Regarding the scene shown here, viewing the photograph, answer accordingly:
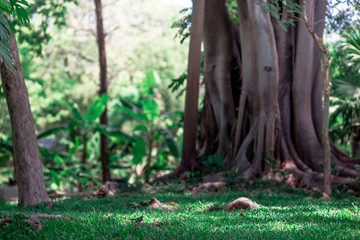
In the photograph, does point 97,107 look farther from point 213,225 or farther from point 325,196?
point 213,225

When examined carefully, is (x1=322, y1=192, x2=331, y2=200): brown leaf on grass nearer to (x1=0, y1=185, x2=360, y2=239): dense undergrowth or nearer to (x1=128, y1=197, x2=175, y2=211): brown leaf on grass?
(x1=0, y1=185, x2=360, y2=239): dense undergrowth

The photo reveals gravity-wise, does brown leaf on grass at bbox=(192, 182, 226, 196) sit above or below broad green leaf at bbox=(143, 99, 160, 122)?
below

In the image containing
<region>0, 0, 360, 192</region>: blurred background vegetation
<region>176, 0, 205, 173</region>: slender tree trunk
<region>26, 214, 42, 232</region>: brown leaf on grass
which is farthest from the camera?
<region>0, 0, 360, 192</region>: blurred background vegetation

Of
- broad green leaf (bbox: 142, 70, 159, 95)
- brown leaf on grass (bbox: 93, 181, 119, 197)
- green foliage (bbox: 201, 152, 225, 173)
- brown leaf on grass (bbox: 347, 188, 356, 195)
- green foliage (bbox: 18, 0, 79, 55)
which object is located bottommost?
brown leaf on grass (bbox: 93, 181, 119, 197)

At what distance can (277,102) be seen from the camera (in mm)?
11359

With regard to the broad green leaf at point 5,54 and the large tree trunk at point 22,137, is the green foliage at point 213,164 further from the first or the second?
the broad green leaf at point 5,54

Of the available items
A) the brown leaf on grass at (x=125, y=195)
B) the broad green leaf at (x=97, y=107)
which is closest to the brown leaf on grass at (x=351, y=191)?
the brown leaf on grass at (x=125, y=195)

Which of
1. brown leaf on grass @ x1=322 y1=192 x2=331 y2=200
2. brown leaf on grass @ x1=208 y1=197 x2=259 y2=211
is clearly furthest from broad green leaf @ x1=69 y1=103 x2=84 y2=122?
brown leaf on grass @ x1=208 y1=197 x2=259 y2=211

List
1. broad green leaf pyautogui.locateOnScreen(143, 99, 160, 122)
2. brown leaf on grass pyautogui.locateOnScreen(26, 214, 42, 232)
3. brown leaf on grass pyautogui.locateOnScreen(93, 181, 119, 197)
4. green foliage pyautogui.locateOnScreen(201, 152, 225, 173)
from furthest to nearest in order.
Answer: broad green leaf pyautogui.locateOnScreen(143, 99, 160, 122) → green foliage pyautogui.locateOnScreen(201, 152, 225, 173) → brown leaf on grass pyautogui.locateOnScreen(93, 181, 119, 197) → brown leaf on grass pyautogui.locateOnScreen(26, 214, 42, 232)

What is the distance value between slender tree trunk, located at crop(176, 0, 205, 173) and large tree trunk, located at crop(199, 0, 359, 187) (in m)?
1.07

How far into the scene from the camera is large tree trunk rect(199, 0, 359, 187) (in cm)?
1112

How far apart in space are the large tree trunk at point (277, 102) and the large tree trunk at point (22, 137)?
4.87m

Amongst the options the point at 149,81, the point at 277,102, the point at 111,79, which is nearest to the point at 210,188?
the point at 277,102

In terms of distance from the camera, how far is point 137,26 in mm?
34188
